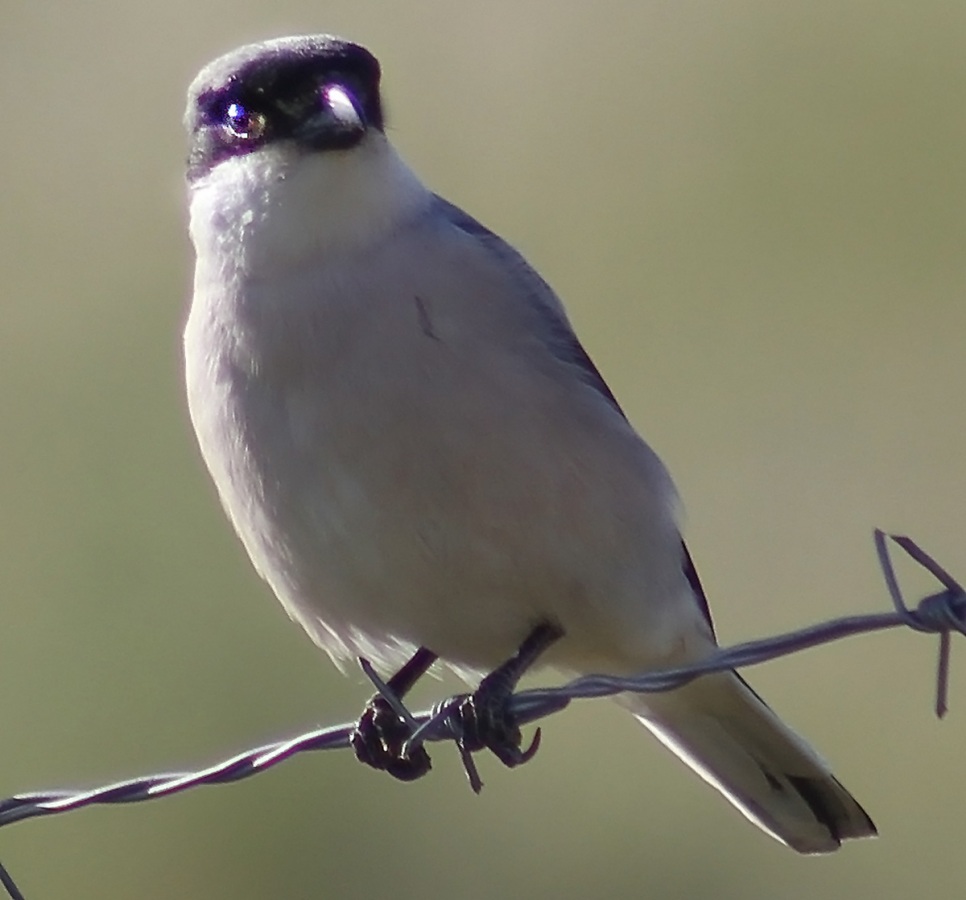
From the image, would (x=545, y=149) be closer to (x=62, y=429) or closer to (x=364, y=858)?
(x=62, y=429)

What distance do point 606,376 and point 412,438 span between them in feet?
17.2

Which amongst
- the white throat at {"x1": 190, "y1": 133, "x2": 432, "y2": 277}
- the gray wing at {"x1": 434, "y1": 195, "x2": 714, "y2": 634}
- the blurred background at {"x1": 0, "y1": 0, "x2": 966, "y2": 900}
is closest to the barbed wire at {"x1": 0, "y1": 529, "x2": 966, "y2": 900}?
the gray wing at {"x1": 434, "y1": 195, "x2": 714, "y2": 634}

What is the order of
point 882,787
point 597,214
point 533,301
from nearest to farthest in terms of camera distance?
point 533,301, point 882,787, point 597,214

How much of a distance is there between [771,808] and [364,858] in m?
3.24

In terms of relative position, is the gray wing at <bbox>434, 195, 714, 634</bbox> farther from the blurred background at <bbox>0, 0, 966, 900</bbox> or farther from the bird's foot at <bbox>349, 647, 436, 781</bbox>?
the blurred background at <bbox>0, 0, 966, 900</bbox>

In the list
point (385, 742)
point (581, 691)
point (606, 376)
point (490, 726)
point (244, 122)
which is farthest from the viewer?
point (606, 376)

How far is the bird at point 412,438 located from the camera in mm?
3711

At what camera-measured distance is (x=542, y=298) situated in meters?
4.14

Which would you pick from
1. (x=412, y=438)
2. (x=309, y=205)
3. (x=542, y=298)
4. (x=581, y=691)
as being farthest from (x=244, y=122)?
(x=581, y=691)

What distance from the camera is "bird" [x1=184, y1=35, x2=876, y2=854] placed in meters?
3.71

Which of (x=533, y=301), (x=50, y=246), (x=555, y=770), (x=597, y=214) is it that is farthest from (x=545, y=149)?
(x=533, y=301)

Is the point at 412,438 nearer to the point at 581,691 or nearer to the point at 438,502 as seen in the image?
the point at 438,502

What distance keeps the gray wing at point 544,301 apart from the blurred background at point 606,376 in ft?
4.68

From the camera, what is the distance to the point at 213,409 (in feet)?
12.9
